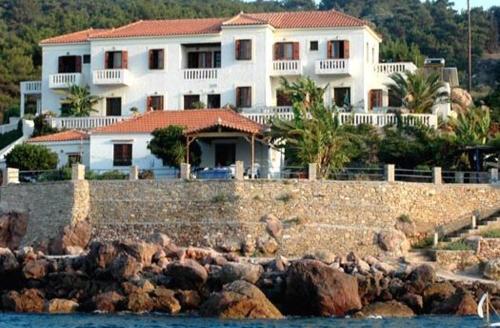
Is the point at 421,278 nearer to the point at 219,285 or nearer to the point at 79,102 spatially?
the point at 219,285

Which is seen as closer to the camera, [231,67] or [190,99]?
[231,67]

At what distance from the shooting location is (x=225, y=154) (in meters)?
54.6

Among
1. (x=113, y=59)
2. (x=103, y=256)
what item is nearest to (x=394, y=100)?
(x=113, y=59)

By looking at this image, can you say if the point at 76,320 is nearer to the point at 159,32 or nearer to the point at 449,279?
the point at 449,279

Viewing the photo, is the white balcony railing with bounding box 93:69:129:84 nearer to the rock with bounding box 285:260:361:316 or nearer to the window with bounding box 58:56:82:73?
the window with bounding box 58:56:82:73

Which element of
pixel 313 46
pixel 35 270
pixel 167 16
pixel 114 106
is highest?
pixel 167 16

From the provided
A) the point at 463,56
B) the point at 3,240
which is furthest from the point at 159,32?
the point at 463,56

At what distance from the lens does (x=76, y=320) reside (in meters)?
37.8

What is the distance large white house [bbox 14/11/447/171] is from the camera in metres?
60.0

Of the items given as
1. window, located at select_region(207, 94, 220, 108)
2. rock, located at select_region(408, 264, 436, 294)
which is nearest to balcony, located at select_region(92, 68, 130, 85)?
window, located at select_region(207, 94, 220, 108)

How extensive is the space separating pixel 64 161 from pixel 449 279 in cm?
2143

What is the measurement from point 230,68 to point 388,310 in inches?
954

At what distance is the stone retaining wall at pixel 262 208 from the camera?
4700 cm

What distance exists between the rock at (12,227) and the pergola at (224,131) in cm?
766
